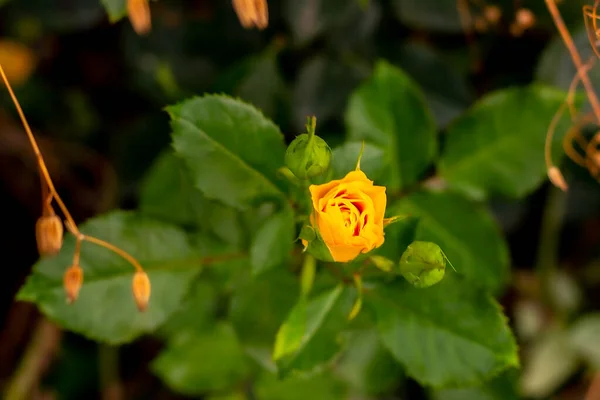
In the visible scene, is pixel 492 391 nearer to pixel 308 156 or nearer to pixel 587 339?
pixel 587 339

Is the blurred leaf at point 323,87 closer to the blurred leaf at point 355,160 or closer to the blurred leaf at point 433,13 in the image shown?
the blurred leaf at point 433,13

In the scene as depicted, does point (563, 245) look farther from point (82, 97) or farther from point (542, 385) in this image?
point (82, 97)

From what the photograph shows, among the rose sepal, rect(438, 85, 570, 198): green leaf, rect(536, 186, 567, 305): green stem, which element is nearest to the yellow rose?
the rose sepal

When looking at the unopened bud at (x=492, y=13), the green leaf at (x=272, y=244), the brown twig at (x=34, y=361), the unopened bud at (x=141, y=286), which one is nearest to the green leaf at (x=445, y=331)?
the green leaf at (x=272, y=244)

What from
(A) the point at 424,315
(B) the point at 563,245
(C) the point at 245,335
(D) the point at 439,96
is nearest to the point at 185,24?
(D) the point at 439,96

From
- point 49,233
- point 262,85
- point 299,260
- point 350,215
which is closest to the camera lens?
point 350,215

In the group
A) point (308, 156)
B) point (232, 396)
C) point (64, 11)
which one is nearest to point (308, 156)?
point (308, 156)
